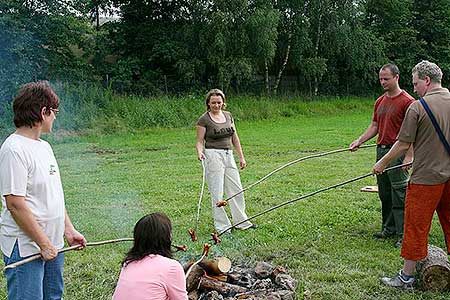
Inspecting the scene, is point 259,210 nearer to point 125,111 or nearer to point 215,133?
point 215,133

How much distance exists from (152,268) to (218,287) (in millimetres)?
1414

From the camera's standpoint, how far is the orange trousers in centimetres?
409

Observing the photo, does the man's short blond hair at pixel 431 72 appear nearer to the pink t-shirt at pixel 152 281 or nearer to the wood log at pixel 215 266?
the wood log at pixel 215 266

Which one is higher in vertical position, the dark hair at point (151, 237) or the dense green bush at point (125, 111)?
the dark hair at point (151, 237)

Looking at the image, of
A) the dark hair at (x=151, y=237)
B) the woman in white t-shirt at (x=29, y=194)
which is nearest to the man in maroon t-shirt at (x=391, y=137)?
the dark hair at (x=151, y=237)

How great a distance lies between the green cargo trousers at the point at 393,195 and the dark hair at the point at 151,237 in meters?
3.08

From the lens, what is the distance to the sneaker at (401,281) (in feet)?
13.9

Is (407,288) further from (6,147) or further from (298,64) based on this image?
(298,64)

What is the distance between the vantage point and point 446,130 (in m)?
4.03

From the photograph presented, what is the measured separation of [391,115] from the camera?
5.18 m

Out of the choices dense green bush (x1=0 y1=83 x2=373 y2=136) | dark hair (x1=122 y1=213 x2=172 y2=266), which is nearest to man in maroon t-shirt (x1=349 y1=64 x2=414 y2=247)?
dark hair (x1=122 y1=213 x2=172 y2=266)

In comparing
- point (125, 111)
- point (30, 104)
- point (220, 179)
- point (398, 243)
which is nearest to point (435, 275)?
point (398, 243)

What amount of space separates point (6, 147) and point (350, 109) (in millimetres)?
21860

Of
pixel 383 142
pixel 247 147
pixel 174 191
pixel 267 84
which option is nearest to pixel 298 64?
pixel 267 84
